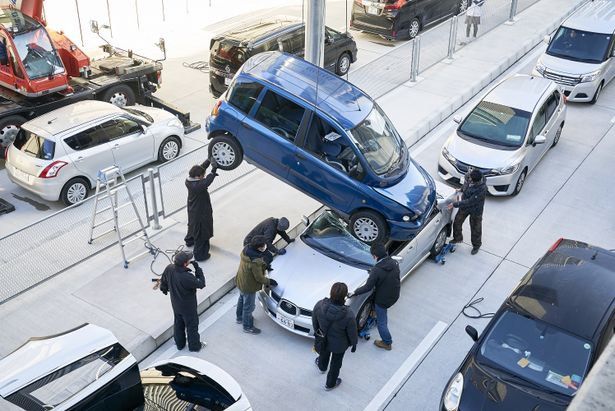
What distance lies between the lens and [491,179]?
40.7 ft

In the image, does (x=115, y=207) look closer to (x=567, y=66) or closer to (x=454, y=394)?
(x=454, y=394)

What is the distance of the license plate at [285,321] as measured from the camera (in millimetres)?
8970

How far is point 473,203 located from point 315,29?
13.6ft

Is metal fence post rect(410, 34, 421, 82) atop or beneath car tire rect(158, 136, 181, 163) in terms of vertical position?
atop

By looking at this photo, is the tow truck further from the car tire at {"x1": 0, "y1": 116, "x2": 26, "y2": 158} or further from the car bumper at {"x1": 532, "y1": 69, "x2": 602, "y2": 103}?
the car bumper at {"x1": 532, "y1": 69, "x2": 602, "y2": 103}

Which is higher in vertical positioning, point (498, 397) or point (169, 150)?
point (498, 397)

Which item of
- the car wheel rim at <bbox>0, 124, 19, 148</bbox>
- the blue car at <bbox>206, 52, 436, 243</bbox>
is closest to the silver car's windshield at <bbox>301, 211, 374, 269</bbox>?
the blue car at <bbox>206, 52, 436, 243</bbox>

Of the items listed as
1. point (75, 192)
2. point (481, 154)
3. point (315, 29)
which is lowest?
point (75, 192)

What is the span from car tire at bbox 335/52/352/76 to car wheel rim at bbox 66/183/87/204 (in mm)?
8036

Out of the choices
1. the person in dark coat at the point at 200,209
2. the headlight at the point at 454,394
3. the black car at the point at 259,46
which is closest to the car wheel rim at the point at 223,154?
the person in dark coat at the point at 200,209

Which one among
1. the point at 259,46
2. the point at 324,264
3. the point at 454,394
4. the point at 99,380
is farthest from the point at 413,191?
the point at 259,46

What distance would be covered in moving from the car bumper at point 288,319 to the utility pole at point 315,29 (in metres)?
4.90

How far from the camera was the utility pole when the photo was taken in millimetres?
11766

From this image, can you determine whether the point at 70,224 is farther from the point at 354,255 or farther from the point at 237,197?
the point at 354,255
